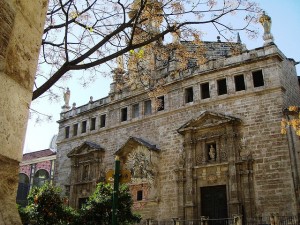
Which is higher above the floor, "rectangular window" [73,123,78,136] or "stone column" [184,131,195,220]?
"rectangular window" [73,123,78,136]

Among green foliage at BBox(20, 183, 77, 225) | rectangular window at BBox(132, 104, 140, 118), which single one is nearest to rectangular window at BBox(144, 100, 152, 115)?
rectangular window at BBox(132, 104, 140, 118)

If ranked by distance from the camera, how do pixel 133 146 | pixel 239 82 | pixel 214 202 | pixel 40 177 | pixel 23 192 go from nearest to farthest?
pixel 214 202 < pixel 239 82 < pixel 133 146 < pixel 23 192 < pixel 40 177

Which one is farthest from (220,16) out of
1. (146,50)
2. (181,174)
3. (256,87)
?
(181,174)

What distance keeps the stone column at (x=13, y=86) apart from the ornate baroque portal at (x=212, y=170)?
577 inches

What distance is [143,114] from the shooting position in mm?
21203

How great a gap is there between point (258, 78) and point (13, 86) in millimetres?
16701

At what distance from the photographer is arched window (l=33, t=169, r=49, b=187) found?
31400 mm

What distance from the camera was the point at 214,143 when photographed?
17531 millimetres

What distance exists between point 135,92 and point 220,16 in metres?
15.3

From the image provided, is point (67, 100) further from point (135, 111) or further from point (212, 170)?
point (212, 170)

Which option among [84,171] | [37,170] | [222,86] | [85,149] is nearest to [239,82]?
[222,86]

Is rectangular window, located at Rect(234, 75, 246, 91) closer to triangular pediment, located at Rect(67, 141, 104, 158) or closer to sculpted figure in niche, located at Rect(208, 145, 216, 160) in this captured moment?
sculpted figure in niche, located at Rect(208, 145, 216, 160)

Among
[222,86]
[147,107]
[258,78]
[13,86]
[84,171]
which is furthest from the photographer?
[84,171]

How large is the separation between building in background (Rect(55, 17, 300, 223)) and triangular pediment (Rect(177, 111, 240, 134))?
2.2 inches
